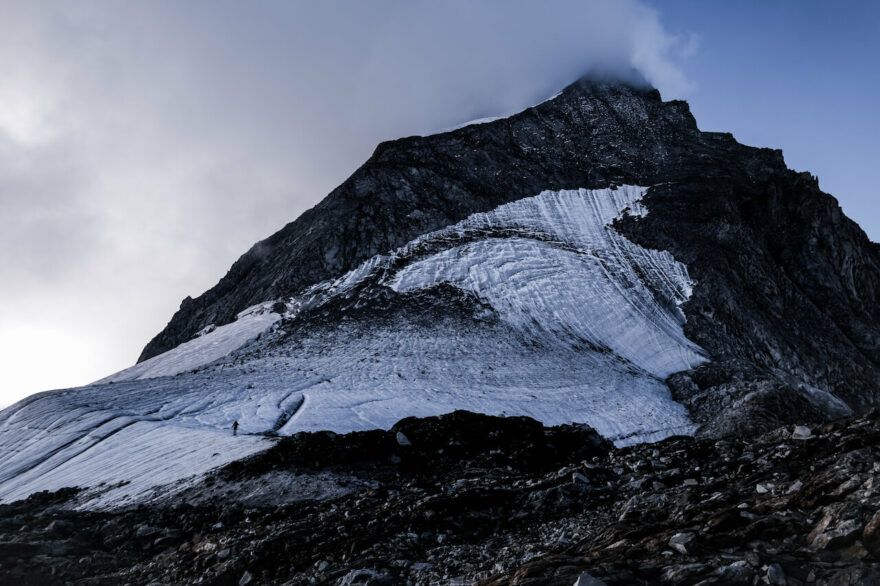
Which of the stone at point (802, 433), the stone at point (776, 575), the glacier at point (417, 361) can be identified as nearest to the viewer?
the stone at point (776, 575)

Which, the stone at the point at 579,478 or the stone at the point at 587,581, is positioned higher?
the stone at the point at 587,581

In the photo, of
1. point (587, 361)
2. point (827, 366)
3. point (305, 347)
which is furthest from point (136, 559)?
point (827, 366)

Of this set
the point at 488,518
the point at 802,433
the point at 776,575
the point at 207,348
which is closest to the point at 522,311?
the point at 207,348

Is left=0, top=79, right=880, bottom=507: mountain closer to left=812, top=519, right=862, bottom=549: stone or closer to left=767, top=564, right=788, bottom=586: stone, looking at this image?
left=767, top=564, right=788, bottom=586: stone

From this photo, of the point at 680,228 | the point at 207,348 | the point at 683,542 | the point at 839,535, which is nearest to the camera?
the point at 839,535

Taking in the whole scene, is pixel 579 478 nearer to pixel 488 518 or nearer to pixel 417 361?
pixel 488 518

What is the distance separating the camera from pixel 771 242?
5838cm

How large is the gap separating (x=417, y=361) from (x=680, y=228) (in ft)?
103

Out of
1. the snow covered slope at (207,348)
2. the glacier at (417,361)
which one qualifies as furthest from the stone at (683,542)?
the snow covered slope at (207,348)

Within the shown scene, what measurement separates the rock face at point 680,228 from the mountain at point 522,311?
0.79 ft

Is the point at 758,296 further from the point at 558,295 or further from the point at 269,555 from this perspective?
the point at 269,555

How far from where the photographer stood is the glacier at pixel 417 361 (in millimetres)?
23422

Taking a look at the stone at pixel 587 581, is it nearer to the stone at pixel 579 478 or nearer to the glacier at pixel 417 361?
the stone at pixel 579 478

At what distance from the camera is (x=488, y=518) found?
12.7 meters
